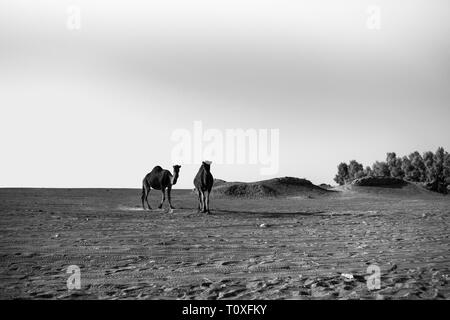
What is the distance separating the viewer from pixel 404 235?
41.1 feet

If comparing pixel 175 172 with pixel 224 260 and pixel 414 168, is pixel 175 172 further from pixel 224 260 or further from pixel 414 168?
pixel 414 168

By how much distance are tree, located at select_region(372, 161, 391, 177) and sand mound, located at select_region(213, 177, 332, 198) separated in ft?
126

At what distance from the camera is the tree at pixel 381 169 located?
3238 inches

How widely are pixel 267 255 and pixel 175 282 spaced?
3.13 m

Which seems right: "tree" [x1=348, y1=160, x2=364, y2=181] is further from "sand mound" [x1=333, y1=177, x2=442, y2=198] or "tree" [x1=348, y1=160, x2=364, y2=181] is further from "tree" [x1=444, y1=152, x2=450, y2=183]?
"sand mound" [x1=333, y1=177, x2=442, y2=198]

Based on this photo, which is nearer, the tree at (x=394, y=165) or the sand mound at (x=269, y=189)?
the sand mound at (x=269, y=189)

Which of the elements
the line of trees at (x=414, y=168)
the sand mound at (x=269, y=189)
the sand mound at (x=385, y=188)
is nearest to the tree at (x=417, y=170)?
the line of trees at (x=414, y=168)

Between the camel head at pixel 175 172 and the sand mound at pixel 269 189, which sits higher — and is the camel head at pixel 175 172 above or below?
above

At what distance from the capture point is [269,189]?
44.2 metres

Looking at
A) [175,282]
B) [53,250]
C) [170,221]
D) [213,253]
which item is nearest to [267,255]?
[213,253]

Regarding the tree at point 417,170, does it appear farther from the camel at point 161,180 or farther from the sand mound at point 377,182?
the camel at point 161,180

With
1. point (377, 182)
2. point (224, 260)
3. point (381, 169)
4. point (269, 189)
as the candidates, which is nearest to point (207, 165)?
point (224, 260)

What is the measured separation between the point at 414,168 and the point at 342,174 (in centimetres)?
1411
